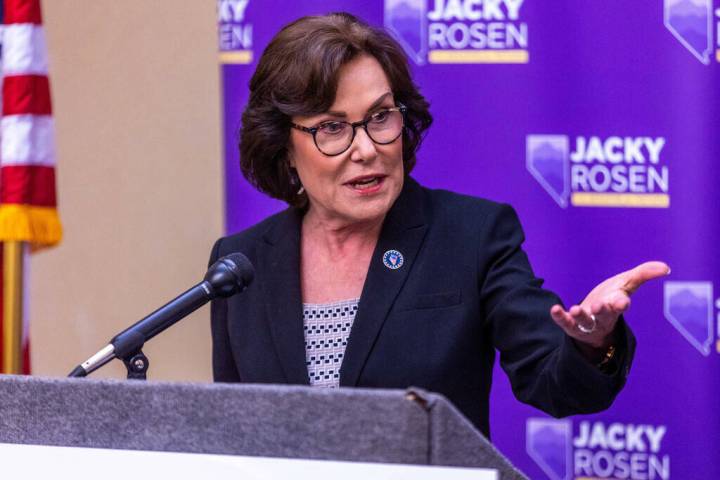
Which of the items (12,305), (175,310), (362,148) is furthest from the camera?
(12,305)

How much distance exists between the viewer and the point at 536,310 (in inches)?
71.9

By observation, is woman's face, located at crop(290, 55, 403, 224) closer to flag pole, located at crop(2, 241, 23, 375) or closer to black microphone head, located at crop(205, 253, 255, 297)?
black microphone head, located at crop(205, 253, 255, 297)

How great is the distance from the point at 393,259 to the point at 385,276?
0.04 metres

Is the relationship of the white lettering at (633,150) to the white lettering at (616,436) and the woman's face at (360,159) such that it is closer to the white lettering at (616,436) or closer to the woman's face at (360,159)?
the white lettering at (616,436)

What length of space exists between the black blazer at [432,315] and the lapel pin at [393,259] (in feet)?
0.03

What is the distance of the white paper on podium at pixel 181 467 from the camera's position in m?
1.05

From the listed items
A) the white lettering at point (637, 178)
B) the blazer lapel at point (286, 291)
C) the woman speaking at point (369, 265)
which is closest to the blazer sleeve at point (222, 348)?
the woman speaking at point (369, 265)

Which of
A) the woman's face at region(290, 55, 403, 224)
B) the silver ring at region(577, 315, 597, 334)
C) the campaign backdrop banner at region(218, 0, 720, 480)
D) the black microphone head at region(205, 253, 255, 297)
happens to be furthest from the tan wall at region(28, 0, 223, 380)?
the silver ring at region(577, 315, 597, 334)

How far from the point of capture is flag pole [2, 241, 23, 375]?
2736 mm

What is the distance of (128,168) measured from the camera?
11.3 ft

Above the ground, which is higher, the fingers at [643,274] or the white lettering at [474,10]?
the white lettering at [474,10]

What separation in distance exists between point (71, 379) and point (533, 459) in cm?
208

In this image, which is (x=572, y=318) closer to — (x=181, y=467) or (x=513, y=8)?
(x=181, y=467)

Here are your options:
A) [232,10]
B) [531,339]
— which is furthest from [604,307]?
[232,10]
